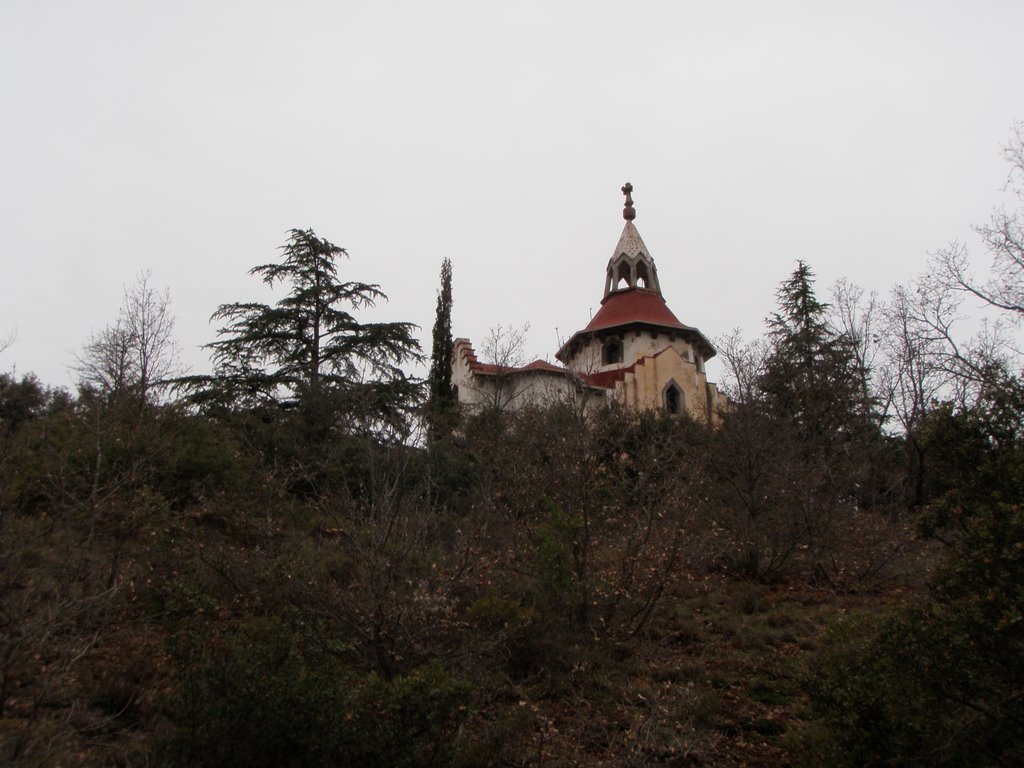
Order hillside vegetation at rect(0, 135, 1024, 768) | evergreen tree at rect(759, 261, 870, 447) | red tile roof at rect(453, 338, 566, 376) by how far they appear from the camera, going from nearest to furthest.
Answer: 1. hillside vegetation at rect(0, 135, 1024, 768)
2. evergreen tree at rect(759, 261, 870, 447)
3. red tile roof at rect(453, 338, 566, 376)

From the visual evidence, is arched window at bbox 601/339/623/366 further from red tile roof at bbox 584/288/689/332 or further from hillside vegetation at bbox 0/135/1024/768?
hillside vegetation at bbox 0/135/1024/768

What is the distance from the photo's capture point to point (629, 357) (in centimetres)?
2839

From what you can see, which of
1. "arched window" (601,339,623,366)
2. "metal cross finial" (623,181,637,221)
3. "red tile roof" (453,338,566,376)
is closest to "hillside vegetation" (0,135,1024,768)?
"red tile roof" (453,338,566,376)

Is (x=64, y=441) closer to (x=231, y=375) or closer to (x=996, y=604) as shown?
(x=231, y=375)

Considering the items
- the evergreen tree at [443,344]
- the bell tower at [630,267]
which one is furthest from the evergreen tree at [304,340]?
the bell tower at [630,267]

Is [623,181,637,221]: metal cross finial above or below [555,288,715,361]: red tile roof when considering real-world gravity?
above

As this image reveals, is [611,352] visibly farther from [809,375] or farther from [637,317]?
[809,375]

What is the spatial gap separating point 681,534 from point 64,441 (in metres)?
9.01

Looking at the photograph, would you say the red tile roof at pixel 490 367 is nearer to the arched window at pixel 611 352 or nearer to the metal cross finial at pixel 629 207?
the arched window at pixel 611 352

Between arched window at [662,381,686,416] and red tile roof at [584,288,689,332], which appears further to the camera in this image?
red tile roof at [584,288,689,332]

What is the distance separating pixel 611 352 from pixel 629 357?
3.14 ft

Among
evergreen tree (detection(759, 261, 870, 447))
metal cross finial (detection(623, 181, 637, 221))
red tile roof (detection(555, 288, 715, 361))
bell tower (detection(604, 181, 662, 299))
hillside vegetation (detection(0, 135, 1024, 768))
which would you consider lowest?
hillside vegetation (detection(0, 135, 1024, 768))

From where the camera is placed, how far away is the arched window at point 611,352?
2884cm

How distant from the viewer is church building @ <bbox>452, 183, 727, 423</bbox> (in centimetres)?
2422
